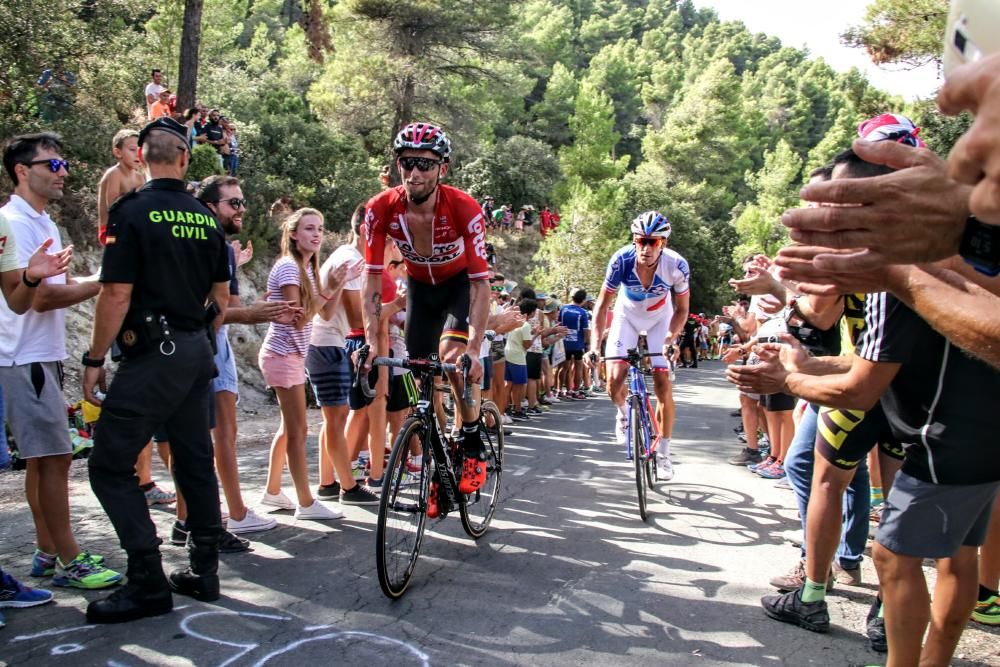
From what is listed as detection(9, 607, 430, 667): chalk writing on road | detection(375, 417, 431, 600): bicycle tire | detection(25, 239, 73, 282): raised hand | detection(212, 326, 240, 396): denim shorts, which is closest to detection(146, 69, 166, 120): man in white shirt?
detection(212, 326, 240, 396): denim shorts

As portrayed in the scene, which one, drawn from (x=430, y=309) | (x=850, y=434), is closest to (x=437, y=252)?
(x=430, y=309)

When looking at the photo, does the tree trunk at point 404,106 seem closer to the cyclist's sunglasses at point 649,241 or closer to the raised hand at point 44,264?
the cyclist's sunglasses at point 649,241

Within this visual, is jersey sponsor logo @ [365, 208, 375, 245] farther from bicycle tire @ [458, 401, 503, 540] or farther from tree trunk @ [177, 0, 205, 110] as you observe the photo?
tree trunk @ [177, 0, 205, 110]

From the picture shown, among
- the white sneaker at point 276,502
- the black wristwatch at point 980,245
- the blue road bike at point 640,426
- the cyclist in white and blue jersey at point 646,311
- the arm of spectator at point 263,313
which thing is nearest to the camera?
the black wristwatch at point 980,245

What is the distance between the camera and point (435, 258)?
18.3ft

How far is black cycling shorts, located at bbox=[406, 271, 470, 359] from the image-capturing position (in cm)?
570

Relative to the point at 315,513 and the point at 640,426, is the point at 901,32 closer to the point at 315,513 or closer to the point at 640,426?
the point at 640,426

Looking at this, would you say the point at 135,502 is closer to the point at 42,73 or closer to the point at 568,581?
the point at 568,581

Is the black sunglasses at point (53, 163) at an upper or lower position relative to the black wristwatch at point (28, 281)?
upper

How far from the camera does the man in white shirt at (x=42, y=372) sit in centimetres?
429

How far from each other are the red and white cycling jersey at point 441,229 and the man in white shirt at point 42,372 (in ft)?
6.11

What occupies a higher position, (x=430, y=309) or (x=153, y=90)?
(x=153, y=90)

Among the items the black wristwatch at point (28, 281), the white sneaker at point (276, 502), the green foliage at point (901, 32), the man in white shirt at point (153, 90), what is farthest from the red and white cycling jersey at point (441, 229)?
the green foliage at point (901, 32)

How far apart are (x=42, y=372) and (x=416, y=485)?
2.32 meters
